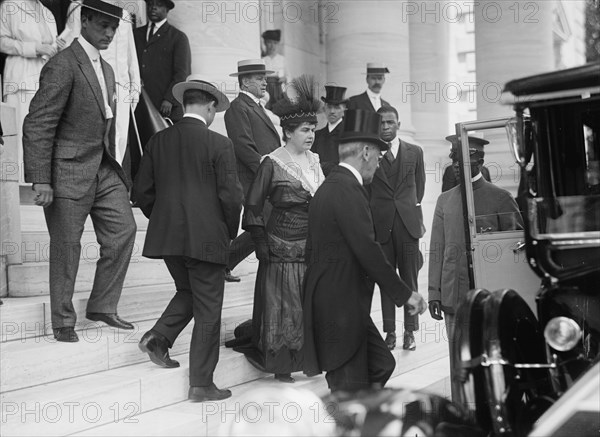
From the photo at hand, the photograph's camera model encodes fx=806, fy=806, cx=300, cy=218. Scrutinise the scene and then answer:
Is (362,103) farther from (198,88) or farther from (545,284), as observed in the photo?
(545,284)

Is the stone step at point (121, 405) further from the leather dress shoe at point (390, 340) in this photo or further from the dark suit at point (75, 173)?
the leather dress shoe at point (390, 340)

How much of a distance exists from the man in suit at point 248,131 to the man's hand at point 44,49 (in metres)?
2.05

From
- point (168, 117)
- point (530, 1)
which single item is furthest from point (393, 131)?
point (530, 1)

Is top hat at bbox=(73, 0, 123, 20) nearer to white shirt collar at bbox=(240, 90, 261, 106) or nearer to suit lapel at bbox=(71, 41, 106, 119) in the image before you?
suit lapel at bbox=(71, 41, 106, 119)

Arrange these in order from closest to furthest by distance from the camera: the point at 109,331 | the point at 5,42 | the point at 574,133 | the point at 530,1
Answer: the point at 574,133
the point at 109,331
the point at 5,42
the point at 530,1

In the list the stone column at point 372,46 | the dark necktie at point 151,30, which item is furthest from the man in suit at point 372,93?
the stone column at point 372,46

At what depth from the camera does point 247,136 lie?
7773 millimetres

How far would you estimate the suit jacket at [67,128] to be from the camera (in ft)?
19.4

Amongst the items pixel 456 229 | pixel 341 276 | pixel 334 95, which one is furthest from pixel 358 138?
pixel 334 95

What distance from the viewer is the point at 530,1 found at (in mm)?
15211

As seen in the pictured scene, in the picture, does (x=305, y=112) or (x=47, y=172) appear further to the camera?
(x=305, y=112)

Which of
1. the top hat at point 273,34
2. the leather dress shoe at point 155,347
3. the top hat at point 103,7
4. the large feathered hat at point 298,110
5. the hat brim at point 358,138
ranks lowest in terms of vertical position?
the leather dress shoe at point 155,347

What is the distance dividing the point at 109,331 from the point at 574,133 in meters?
3.89

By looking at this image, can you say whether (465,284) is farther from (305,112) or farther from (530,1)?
(530,1)
